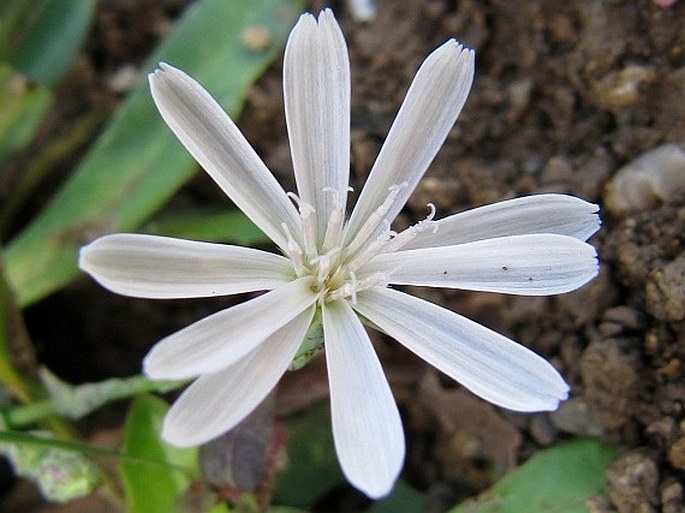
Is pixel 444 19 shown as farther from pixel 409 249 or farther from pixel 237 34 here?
pixel 409 249

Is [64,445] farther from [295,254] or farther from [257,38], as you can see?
[257,38]

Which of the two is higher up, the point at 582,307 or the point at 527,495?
the point at 582,307

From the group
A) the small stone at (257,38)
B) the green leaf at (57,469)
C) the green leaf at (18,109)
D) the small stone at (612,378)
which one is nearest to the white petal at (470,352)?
the small stone at (612,378)

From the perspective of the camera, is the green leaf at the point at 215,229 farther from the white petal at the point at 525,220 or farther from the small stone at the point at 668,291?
the small stone at the point at 668,291

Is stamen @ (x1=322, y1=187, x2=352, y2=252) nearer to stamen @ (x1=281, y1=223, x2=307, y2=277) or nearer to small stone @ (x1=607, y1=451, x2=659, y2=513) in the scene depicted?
stamen @ (x1=281, y1=223, x2=307, y2=277)

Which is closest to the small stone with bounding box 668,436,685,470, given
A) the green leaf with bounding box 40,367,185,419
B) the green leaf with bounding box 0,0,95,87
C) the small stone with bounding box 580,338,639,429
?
the small stone with bounding box 580,338,639,429

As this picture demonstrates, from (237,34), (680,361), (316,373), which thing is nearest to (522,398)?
(680,361)
